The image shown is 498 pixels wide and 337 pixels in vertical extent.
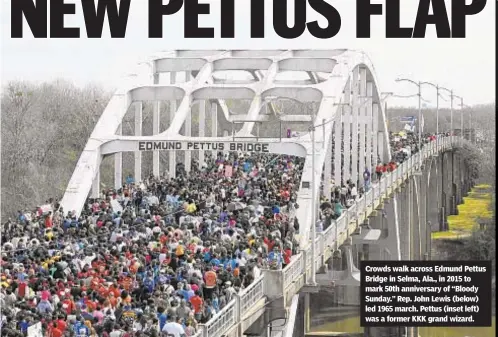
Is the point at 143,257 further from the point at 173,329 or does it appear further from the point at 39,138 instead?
the point at 39,138

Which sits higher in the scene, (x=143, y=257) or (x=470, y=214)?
(x=143, y=257)

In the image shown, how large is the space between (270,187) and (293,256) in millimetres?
8757

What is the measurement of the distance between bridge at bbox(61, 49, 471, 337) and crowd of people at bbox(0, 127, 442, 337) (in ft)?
1.97

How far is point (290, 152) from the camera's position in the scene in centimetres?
4484

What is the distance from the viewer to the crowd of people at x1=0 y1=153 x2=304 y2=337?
23.6 m

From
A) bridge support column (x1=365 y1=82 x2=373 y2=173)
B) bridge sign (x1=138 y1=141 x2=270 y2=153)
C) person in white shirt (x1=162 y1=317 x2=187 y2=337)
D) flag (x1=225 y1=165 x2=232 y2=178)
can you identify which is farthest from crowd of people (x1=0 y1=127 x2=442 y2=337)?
bridge support column (x1=365 y1=82 x2=373 y2=173)

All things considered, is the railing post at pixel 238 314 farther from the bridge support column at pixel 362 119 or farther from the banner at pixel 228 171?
the bridge support column at pixel 362 119

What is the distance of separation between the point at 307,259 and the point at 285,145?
972 centimetres

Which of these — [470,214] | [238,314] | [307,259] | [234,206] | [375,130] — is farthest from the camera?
[470,214]

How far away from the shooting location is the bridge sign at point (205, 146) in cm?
4497

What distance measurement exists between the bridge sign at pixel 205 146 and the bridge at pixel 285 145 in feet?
0.15

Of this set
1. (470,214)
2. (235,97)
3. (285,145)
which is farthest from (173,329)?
(470,214)

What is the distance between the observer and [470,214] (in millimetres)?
131625

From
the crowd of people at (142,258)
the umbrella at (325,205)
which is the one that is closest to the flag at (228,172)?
the umbrella at (325,205)
